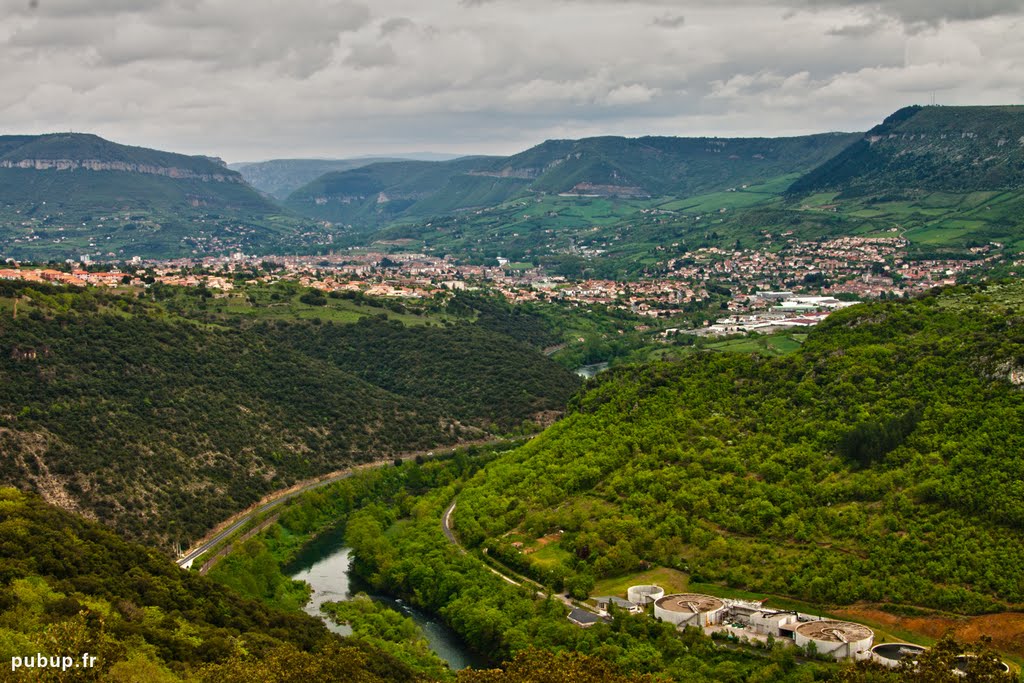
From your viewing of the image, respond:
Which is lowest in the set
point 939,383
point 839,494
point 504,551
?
point 504,551

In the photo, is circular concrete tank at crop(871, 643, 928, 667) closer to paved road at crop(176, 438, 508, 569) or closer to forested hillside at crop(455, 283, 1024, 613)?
forested hillside at crop(455, 283, 1024, 613)

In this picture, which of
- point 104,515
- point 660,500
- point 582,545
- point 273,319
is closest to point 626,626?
point 582,545

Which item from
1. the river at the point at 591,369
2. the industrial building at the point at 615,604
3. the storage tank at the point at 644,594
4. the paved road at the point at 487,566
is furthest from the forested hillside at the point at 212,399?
the storage tank at the point at 644,594

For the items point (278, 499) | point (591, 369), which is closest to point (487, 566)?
point (278, 499)

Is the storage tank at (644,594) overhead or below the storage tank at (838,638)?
below

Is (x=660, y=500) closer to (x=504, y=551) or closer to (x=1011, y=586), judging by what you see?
(x=504, y=551)

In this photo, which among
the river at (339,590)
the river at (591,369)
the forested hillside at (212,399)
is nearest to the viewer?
the river at (339,590)

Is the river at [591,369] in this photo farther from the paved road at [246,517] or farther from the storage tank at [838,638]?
the storage tank at [838,638]
